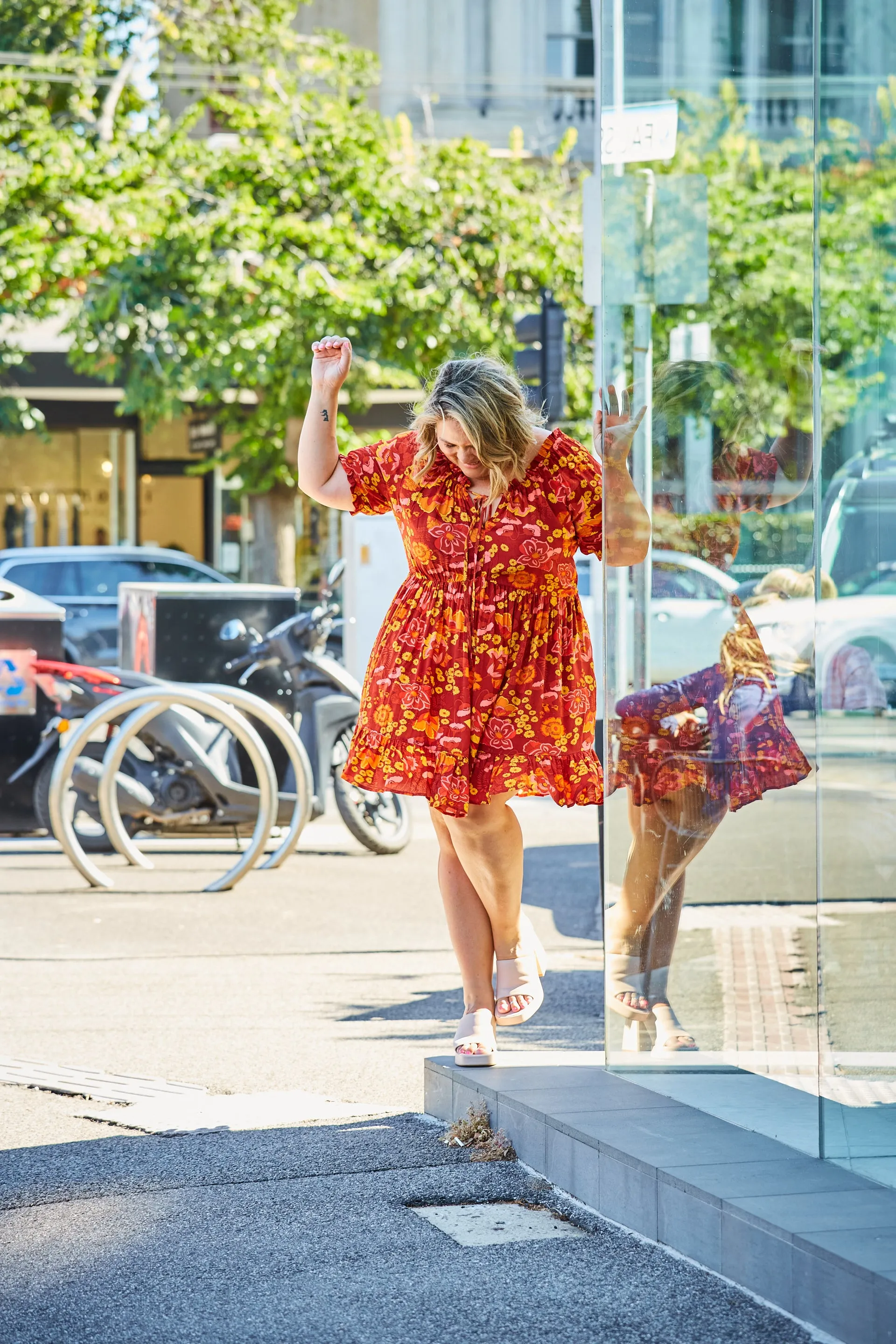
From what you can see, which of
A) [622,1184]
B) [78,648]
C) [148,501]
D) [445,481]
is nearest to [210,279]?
[78,648]

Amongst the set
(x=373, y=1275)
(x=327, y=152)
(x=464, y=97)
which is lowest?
(x=373, y=1275)

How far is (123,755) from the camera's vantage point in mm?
7875

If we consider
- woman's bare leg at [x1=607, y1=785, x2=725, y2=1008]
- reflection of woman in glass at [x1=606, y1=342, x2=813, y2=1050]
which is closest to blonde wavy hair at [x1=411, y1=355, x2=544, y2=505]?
reflection of woman in glass at [x1=606, y1=342, x2=813, y2=1050]

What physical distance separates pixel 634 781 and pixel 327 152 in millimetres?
14787

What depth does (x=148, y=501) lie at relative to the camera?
25688 mm

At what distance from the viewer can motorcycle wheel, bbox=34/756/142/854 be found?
841 cm

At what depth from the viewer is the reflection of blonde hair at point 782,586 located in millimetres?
3734

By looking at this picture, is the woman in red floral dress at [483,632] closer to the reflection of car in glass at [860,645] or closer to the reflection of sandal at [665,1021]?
the reflection of sandal at [665,1021]

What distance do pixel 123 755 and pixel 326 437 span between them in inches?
157

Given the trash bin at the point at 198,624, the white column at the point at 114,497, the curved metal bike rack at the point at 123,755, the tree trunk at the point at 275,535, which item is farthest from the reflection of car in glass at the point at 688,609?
the white column at the point at 114,497

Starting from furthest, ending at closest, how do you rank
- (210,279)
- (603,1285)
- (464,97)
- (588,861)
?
1. (464,97)
2. (210,279)
3. (588,861)
4. (603,1285)

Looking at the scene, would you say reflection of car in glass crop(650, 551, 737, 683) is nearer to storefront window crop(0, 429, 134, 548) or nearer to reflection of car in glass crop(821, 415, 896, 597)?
reflection of car in glass crop(821, 415, 896, 597)

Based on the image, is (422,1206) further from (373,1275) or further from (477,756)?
(477,756)

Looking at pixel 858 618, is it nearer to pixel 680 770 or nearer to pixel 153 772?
pixel 680 770
